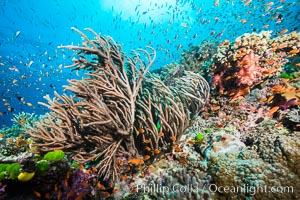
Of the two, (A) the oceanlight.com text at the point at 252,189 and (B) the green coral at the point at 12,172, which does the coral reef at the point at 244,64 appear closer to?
(A) the oceanlight.com text at the point at 252,189

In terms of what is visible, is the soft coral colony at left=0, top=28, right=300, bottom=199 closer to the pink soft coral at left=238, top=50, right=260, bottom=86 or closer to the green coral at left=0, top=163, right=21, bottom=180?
the green coral at left=0, top=163, right=21, bottom=180

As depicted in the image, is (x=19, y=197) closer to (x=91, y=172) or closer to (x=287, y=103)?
(x=91, y=172)

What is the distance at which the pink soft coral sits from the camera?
5.53 metres

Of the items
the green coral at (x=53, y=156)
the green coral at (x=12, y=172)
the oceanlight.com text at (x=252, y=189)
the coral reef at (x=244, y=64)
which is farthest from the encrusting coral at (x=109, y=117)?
the coral reef at (x=244, y=64)

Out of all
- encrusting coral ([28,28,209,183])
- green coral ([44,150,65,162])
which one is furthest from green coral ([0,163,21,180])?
encrusting coral ([28,28,209,183])

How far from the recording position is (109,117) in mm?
3404

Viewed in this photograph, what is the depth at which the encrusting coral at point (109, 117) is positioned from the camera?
3.59 metres

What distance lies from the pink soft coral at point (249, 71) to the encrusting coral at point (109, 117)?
2.01 m

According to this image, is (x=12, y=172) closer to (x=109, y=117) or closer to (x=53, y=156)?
(x=53, y=156)

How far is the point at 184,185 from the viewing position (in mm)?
3111

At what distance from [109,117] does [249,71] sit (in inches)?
174

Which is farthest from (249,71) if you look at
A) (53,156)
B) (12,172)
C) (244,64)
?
(12,172)

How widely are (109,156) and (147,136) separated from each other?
2.96ft

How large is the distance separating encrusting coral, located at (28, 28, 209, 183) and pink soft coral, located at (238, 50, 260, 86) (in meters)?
2.01
